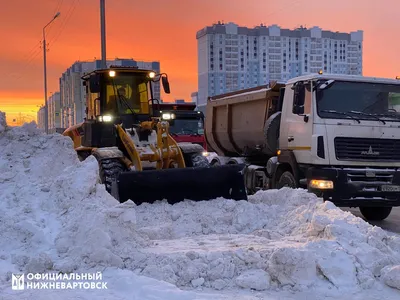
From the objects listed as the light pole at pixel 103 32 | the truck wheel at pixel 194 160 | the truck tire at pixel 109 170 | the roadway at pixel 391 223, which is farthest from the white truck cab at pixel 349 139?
the light pole at pixel 103 32

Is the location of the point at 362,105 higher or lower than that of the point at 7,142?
higher

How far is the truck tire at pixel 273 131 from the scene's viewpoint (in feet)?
30.6

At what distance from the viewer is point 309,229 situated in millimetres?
6000

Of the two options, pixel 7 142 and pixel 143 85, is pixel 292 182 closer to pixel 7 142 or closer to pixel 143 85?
pixel 143 85

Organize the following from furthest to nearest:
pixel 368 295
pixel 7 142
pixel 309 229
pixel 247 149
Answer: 1. pixel 247 149
2. pixel 7 142
3. pixel 309 229
4. pixel 368 295

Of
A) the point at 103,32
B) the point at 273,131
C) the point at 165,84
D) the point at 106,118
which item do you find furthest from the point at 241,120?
the point at 103,32

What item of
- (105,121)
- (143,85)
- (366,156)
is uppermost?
(143,85)

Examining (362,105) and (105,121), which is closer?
(362,105)

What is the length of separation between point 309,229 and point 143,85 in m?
5.61

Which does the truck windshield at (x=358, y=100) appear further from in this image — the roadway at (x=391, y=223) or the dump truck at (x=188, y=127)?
the dump truck at (x=188, y=127)

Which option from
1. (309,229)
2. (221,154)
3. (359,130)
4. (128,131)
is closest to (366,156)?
(359,130)

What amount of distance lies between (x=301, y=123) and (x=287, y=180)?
3.91ft

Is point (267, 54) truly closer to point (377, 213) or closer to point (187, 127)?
point (187, 127)

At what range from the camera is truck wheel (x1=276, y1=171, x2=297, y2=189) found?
28.2 ft
